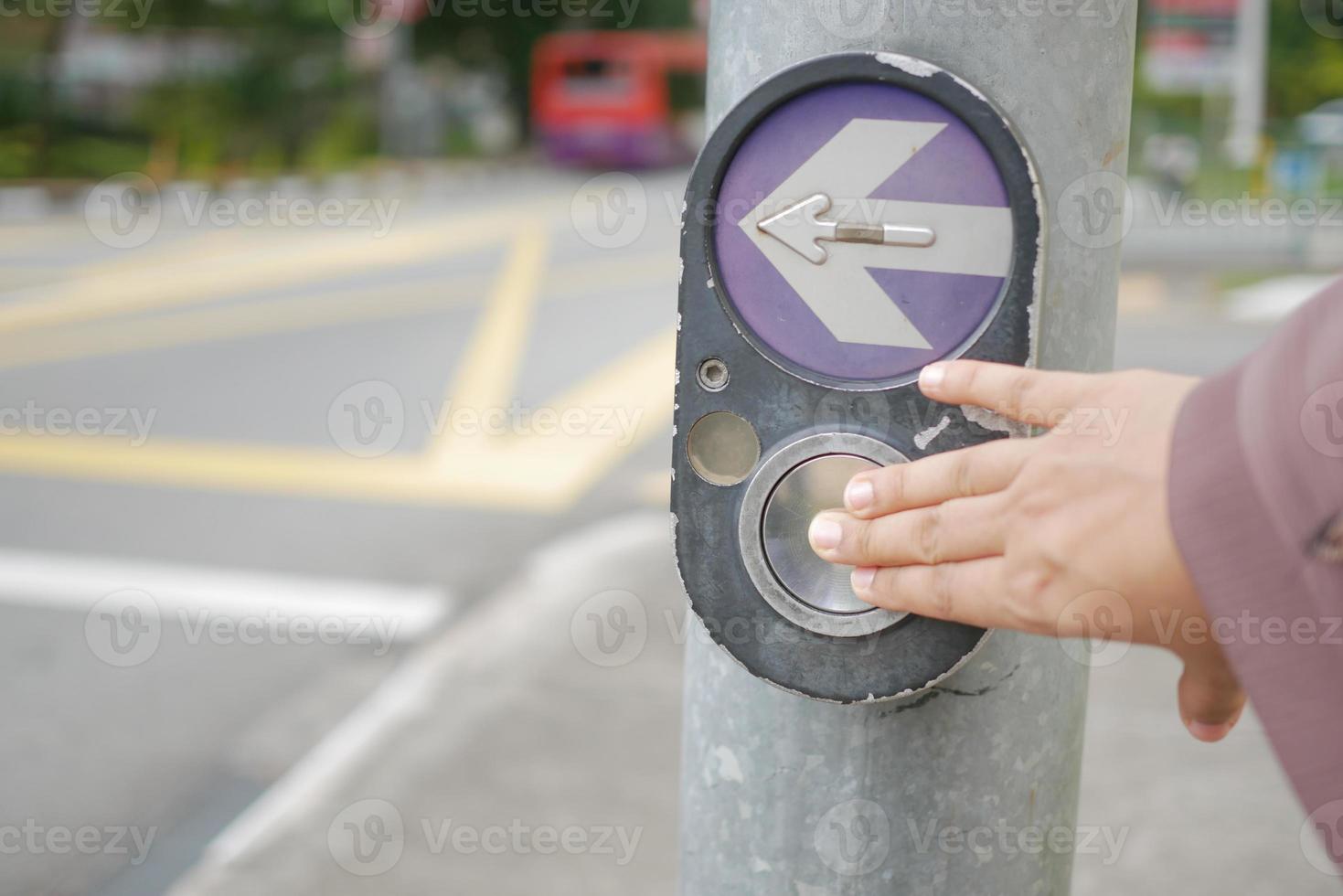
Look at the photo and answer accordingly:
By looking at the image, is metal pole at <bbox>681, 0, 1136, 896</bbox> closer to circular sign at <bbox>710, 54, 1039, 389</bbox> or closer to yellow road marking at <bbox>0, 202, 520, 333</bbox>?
circular sign at <bbox>710, 54, 1039, 389</bbox>

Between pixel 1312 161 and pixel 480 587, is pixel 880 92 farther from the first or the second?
pixel 1312 161

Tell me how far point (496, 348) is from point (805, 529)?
8.40m

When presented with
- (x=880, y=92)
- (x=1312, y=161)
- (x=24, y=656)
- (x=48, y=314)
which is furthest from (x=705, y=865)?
(x=1312, y=161)

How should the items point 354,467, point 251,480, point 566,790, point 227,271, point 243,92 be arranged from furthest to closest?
1. point 243,92
2. point 227,271
3. point 354,467
4. point 251,480
5. point 566,790

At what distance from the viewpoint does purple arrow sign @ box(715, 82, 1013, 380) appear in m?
1.01

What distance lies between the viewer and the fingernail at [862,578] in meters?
0.99

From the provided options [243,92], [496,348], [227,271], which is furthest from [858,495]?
[243,92]

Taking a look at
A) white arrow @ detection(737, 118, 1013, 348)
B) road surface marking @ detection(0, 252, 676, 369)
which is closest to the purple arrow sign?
white arrow @ detection(737, 118, 1013, 348)

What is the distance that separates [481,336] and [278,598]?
5201 millimetres

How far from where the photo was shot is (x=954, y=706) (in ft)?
3.66

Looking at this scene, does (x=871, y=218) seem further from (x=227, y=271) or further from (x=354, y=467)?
(x=227, y=271)

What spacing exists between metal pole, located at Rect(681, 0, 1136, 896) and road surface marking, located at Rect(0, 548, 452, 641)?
3.42 metres

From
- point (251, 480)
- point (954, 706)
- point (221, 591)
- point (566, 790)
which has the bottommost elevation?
point (566, 790)

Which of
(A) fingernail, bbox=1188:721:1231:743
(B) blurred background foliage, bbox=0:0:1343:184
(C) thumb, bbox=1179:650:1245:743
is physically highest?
(B) blurred background foliage, bbox=0:0:1343:184
